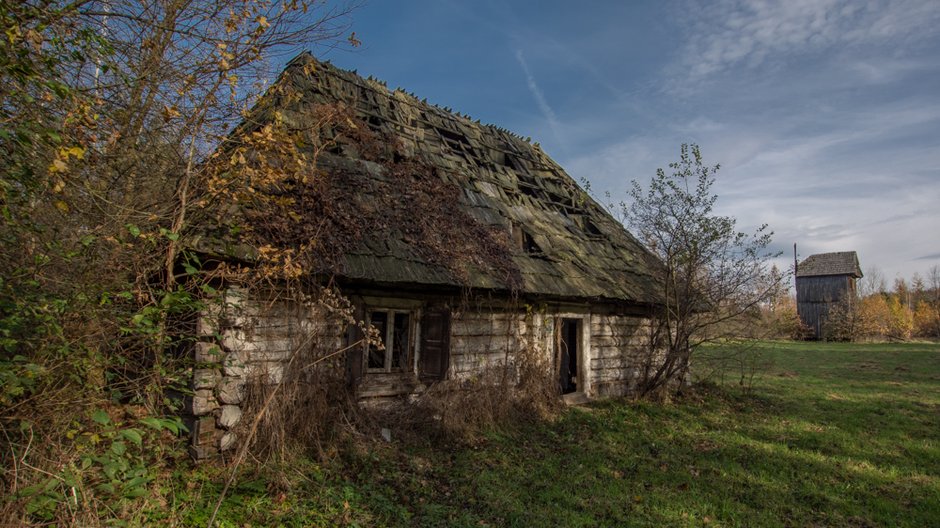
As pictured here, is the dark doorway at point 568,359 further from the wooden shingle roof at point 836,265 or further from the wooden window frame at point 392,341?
the wooden shingle roof at point 836,265

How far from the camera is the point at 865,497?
552 centimetres

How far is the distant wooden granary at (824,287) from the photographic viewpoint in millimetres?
32719

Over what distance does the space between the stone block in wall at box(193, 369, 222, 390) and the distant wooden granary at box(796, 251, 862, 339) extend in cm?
3621

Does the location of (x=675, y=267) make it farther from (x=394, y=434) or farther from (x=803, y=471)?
(x=394, y=434)

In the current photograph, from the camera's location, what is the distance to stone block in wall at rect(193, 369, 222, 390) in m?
5.14

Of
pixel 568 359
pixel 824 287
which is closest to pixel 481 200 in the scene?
pixel 568 359

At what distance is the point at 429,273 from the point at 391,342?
1.17m

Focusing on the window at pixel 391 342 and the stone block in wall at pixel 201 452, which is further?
the window at pixel 391 342

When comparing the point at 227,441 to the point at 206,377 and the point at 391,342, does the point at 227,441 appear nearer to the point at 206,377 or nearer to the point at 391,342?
the point at 206,377

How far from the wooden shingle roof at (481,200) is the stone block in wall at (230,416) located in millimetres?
1888

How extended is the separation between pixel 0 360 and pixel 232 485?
2172mm

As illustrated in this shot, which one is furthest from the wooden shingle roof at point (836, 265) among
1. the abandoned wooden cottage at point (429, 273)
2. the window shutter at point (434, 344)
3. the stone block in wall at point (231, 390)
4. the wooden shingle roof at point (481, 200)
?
the stone block in wall at point (231, 390)

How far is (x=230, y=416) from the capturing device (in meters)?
5.30

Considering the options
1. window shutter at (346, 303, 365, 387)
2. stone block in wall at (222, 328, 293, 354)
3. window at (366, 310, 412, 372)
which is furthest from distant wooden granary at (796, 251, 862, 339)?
stone block in wall at (222, 328, 293, 354)
